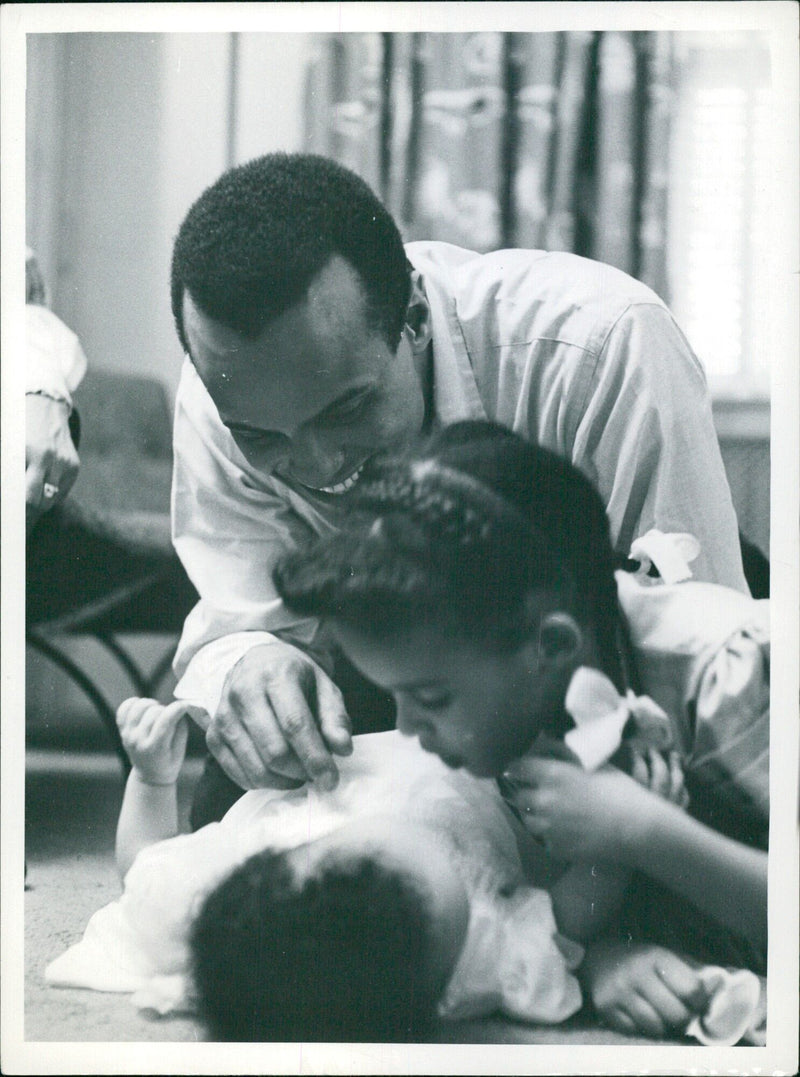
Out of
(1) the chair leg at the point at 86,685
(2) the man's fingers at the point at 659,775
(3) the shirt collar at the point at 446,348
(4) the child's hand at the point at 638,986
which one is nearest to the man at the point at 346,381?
(3) the shirt collar at the point at 446,348

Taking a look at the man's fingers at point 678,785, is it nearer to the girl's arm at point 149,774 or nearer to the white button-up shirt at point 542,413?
the white button-up shirt at point 542,413

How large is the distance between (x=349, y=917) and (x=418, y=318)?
0.77 meters

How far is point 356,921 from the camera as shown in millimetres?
1332

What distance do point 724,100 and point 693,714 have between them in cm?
83

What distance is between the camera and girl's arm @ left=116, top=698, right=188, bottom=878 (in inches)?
58.0

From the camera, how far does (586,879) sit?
4.57 ft

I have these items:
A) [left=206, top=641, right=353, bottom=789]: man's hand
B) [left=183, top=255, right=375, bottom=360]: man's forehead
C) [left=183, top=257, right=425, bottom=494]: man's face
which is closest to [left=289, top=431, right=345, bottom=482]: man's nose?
[left=183, top=257, right=425, bottom=494]: man's face

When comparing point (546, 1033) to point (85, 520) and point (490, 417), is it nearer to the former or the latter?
point (490, 417)

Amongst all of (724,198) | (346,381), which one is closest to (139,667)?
(346,381)

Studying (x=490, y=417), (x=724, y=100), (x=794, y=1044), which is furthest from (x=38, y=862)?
(x=724, y=100)

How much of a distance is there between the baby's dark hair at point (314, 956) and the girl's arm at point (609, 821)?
0.20 metres

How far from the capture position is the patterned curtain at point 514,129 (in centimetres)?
149

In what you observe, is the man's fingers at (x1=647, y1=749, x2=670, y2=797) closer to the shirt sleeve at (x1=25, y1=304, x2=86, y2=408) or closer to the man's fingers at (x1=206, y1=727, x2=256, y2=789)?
the man's fingers at (x1=206, y1=727, x2=256, y2=789)

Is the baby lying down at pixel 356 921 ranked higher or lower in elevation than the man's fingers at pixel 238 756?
lower
